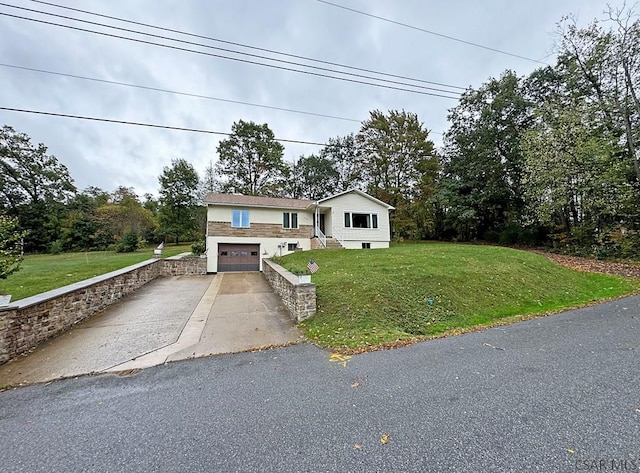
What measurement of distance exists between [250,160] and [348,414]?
1089 inches

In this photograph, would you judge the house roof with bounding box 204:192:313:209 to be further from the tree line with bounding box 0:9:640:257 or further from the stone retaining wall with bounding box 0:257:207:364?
the stone retaining wall with bounding box 0:257:207:364

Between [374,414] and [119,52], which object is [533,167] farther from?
[119,52]

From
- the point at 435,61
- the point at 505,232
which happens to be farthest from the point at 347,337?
the point at 505,232

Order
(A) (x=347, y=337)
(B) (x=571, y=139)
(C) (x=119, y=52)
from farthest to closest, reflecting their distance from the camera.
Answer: (B) (x=571, y=139) < (C) (x=119, y=52) < (A) (x=347, y=337)

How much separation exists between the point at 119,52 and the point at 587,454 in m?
12.3

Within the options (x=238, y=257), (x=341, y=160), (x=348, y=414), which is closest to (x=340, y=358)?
→ (x=348, y=414)

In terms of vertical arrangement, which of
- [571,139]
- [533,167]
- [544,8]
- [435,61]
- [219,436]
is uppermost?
[544,8]

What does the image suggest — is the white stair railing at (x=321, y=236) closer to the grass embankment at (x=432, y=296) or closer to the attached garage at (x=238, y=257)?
the attached garage at (x=238, y=257)

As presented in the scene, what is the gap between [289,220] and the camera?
17562 mm

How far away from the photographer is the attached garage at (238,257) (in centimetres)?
1584

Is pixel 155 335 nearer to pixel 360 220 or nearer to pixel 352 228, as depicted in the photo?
pixel 352 228

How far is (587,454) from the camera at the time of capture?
2.03 metres

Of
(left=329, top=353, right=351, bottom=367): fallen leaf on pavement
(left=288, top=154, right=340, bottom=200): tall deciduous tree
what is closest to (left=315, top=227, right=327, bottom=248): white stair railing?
(left=329, top=353, right=351, bottom=367): fallen leaf on pavement

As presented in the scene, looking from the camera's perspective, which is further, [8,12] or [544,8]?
[544,8]
